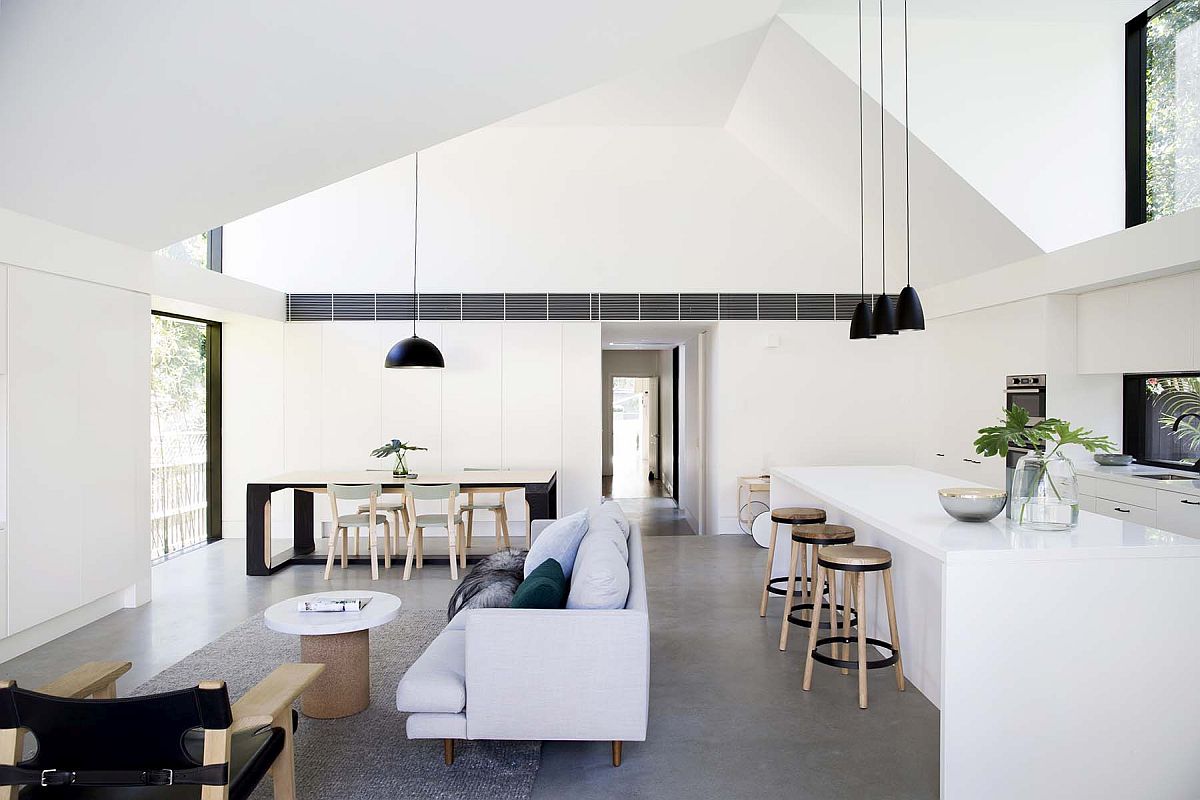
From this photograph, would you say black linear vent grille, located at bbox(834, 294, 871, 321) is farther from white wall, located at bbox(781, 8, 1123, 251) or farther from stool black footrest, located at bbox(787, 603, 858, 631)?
stool black footrest, located at bbox(787, 603, 858, 631)

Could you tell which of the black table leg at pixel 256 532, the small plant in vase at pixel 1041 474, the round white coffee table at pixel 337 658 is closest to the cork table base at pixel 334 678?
the round white coffee table at pixel 337 658

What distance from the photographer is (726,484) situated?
7.89 m

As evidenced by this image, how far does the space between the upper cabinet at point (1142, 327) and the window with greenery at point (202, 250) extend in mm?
7335

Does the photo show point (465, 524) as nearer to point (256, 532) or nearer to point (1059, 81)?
point (256, 532)

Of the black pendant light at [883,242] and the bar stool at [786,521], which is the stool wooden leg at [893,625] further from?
the black pendant light at [883,242]

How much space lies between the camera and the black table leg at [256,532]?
20.2 ft

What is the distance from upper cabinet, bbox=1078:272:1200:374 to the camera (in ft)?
15.3

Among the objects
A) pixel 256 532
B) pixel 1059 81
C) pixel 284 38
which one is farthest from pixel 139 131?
pixel 1059 81

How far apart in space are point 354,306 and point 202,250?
1.51 meters

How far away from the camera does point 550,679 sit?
9.14 ft

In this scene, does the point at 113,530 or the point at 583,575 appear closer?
the point at 583,575

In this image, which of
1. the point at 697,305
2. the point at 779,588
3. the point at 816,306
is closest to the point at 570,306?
the point at 697,305

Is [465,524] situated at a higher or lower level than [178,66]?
lower

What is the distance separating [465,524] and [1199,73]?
6.52 meters
